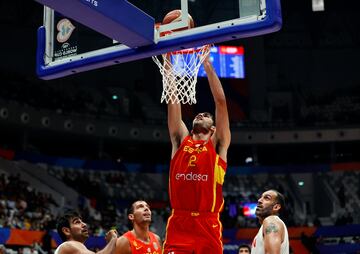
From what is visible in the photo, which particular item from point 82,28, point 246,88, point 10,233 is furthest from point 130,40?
point 246,88

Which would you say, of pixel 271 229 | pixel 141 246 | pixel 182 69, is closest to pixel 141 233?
pixel 141 246

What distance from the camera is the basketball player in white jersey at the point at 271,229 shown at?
446cm

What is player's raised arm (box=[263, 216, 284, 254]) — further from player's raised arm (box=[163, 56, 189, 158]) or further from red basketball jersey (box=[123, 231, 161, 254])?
red basketball jersey (box=[123, 231, 161, 254])

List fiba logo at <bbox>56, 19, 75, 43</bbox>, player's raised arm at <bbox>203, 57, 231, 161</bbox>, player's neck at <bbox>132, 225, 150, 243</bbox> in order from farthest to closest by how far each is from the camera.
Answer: player's neck at <bbox>132, 225, 150, 243</bbox> < fiba logo at <bbox>56, 19, 75, 43</bbox> < player's raised arm at <bbox>203, 57, 231, 161</bbox>

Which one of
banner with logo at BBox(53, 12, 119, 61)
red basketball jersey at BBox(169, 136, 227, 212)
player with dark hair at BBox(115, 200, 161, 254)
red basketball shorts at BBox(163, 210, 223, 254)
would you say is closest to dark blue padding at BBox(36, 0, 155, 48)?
banner with logo at BBox(53, 12, 119, 61)

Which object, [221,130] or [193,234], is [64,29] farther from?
[193,234]

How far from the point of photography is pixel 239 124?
26859mm

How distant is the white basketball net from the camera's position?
516 cm

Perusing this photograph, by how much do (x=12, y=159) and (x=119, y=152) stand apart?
7.91m

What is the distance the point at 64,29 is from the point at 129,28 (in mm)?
915

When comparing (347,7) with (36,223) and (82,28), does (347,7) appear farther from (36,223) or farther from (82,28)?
(82,28)

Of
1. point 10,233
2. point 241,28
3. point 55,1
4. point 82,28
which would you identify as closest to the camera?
point 55,1

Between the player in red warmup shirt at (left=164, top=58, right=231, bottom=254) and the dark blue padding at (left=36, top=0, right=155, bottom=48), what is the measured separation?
0.84m

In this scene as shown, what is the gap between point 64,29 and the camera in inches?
210
